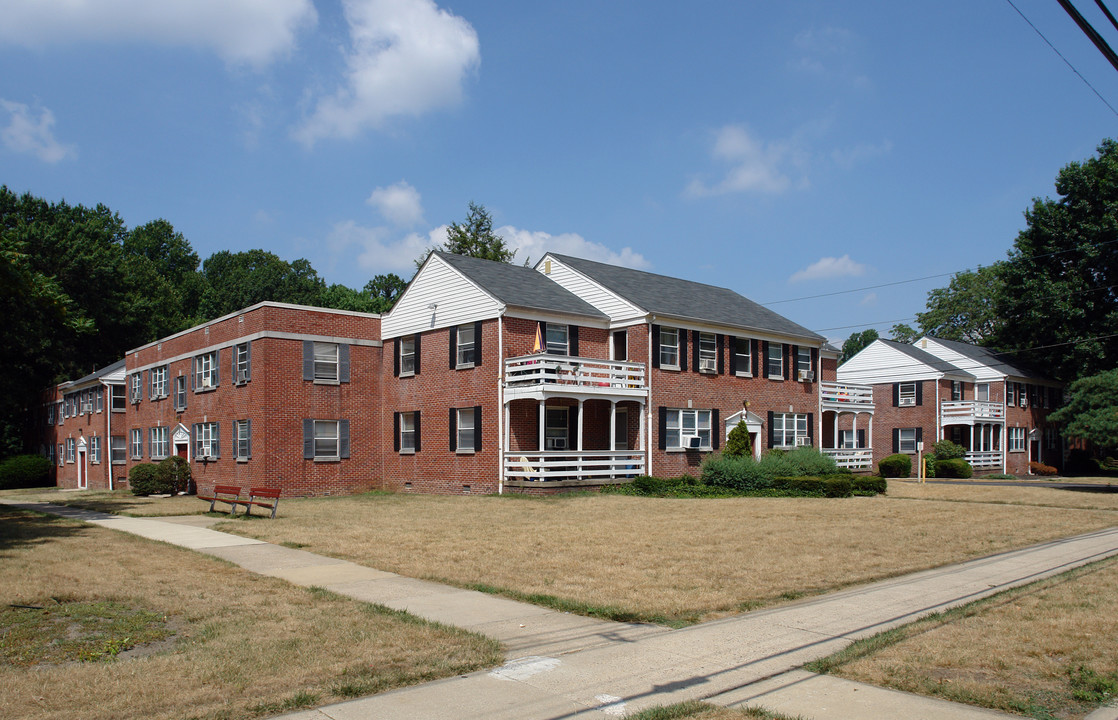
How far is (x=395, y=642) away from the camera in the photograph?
7.82 meters

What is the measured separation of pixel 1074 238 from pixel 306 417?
1748 inches

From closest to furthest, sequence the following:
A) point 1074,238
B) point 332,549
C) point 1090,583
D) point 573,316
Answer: point 1090,583
point 332,549
point 573,316
point 1074,238

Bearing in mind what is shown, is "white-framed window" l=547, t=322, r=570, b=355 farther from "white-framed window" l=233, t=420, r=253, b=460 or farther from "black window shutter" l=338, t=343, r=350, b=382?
"white-framed window" l=233, t=420, r=253, b=460

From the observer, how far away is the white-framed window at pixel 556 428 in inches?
1131

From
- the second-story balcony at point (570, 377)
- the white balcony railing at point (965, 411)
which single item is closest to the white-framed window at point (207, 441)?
the second-story balcony at point (570, 377)

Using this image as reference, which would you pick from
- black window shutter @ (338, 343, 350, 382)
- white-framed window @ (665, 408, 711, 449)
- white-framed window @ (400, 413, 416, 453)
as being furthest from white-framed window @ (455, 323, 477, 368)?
white-framed window @ (665, 408, 711, 449)

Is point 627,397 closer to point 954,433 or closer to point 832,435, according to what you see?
point 832,435

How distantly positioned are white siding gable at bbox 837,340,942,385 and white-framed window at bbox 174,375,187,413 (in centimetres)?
3731

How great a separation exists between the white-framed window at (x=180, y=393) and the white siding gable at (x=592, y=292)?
53.6ft

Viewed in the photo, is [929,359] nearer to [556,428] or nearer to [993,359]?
[993,359]

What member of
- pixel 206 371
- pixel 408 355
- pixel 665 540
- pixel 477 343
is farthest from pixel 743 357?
pixel 206 371

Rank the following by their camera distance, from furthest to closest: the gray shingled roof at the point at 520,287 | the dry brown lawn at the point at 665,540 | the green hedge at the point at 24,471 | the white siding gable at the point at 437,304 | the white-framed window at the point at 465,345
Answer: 1. the green hedge at the point at 24,471
2. the white-framed window at the point at 465,345
3. the gray shingled roof at the point at 520,287
4. the white siding gable at the point at 437,304
5. the dry brown lawn at the point at 665,540

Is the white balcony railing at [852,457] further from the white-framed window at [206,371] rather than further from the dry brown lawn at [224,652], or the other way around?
the dry brown lawn at [224,652]

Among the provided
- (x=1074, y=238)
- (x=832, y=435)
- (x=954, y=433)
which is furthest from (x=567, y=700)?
(x=1074, y=238)
